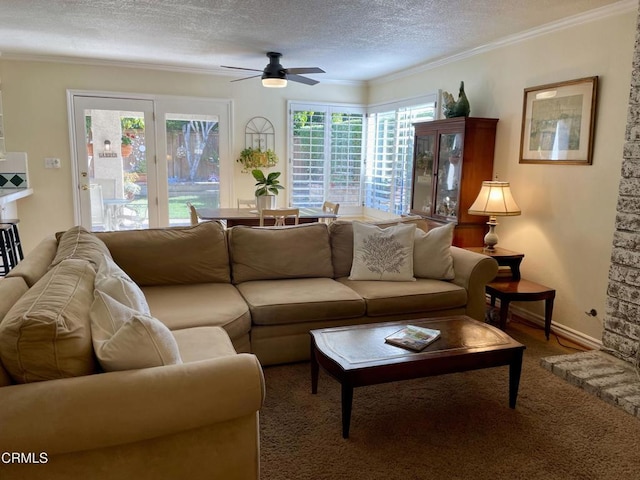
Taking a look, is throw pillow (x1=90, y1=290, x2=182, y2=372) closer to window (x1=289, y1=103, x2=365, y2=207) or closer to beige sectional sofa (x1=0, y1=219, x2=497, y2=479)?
beige sectional sofa (x1=0, y1=219, x2=497, y2=479)

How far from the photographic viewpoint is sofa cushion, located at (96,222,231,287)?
3100 mm

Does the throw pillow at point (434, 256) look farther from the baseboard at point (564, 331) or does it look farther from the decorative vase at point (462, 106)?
the decorative vase at point (462, 106)

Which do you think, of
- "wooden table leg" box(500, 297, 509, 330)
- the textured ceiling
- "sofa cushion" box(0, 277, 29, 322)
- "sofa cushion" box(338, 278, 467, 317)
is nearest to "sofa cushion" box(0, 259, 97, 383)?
"sofa cushion" box(0, 277, 29, 322)

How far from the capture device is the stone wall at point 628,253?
295cm

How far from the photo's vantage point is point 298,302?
2930mm

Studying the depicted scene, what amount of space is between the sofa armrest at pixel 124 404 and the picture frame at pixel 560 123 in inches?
123

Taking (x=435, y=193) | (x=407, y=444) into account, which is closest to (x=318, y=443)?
(x=407, y=444)

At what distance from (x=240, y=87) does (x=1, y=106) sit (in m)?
2.80

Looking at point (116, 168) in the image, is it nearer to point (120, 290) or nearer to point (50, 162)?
point (50, 162)

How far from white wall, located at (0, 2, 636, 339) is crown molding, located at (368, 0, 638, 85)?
4cm

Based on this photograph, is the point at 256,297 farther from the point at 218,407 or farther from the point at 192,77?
the point at 192,77

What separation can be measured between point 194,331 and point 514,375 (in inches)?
66.6

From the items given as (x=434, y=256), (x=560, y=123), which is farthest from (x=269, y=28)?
(x=560, y=123)

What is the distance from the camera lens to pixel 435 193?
4.68m
